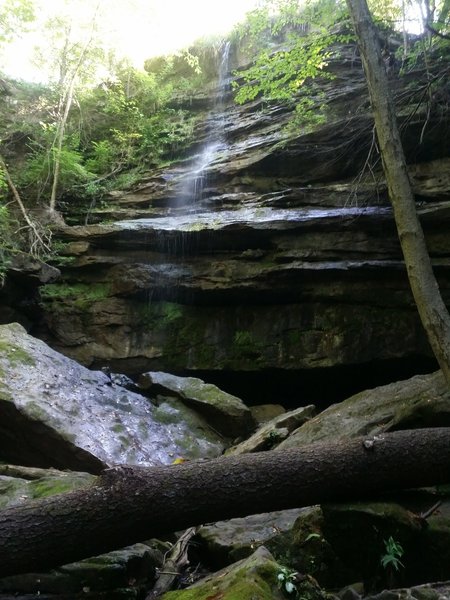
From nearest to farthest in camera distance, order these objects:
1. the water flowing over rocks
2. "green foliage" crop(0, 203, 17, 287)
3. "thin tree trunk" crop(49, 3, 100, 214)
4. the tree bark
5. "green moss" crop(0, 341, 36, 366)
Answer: the tree bark < the water flowing over rocks < "green moss" crop(0, 341, 36, 366) < "green foliage" crop(0, 203, 17, 287) < "thin tree trunk" crop(49, 3, 100, 214)

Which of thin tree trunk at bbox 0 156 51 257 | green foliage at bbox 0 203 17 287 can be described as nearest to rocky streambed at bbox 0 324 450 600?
green foliage at bbox 0 203 17 287

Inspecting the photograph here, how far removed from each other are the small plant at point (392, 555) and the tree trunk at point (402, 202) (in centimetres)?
252

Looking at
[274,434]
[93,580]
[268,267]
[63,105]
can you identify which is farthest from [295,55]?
[93,580]

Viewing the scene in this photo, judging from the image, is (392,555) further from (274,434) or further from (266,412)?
(266,412)

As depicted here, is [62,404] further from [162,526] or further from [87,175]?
[87,175]

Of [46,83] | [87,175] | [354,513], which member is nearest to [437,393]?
[354,513]

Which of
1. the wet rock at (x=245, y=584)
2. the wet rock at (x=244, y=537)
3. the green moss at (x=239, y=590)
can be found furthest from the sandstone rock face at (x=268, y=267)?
the green moss at (x=239, y=590)

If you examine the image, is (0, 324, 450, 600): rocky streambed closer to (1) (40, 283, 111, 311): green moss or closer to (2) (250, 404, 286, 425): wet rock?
(2) (250, 404, 286, 425): wet rock

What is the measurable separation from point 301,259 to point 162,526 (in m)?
7.32

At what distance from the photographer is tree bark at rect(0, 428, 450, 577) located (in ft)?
10.4

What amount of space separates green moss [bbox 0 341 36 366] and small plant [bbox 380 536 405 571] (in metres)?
5.80

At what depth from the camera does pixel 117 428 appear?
23.2 ft

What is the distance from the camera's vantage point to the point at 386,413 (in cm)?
594

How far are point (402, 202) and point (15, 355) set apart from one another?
20.2 ft
